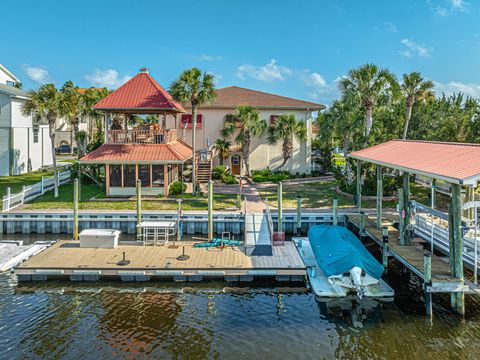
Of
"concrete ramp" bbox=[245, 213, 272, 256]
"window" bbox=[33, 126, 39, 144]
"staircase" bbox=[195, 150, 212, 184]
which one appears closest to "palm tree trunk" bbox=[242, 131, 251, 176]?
"staircase" bbox=[195, 150, 212, 184]

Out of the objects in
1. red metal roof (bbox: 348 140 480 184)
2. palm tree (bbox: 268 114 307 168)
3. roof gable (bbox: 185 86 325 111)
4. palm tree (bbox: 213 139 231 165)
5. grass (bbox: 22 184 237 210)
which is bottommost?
grass (bbox: 22 184 237 210)

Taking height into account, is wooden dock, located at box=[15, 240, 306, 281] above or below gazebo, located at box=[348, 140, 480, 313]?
below

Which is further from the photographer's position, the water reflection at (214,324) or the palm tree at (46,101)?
the palm tree at (46,101)

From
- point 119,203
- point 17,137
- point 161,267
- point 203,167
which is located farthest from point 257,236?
point 17,137

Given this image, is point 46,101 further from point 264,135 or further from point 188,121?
point 264,135

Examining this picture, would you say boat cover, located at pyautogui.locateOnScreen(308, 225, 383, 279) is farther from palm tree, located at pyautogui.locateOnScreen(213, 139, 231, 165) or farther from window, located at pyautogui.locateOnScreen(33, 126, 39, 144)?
window, located at pyautogui.locateOnScreen(33, 126, 39, 144)

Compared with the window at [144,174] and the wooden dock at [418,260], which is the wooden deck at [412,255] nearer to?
the wooden dock at [418,260]

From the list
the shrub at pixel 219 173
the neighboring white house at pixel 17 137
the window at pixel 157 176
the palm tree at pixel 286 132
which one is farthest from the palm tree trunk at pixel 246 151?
the neighboring white house at pixel 17 137
